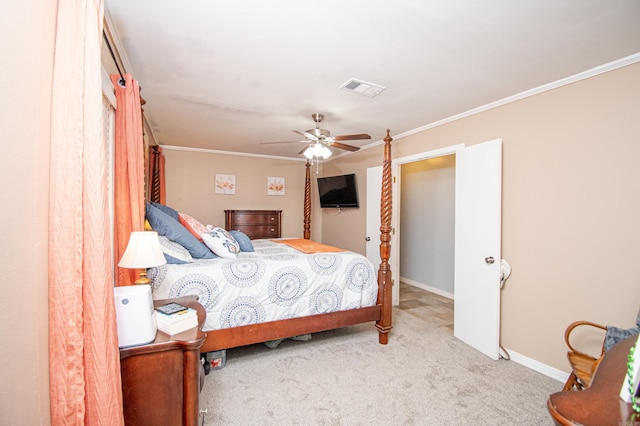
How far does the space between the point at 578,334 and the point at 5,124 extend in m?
3.42

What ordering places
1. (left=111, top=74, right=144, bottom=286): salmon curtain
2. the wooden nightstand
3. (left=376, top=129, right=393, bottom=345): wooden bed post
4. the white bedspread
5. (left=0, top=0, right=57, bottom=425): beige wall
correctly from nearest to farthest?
(left=0, top=0, right=57, bottom=425): beige wall
the wooden nightstand
(left=111, top=74, right=144, bottom=286): salmon curtain
the white bedspread
(left=376, top=129, right=393, bottom=345): wooden bed post

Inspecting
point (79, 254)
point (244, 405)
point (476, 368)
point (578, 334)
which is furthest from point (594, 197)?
point (79, 254)

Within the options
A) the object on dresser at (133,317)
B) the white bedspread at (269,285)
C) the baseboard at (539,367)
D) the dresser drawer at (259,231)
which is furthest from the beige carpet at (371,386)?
the dresser drawer at (259,231)

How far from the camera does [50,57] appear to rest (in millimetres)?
914

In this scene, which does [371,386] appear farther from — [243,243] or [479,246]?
[243,243]

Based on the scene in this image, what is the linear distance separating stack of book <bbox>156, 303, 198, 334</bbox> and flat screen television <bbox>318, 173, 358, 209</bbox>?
3.98 meters

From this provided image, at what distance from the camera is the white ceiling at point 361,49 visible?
1.59 m

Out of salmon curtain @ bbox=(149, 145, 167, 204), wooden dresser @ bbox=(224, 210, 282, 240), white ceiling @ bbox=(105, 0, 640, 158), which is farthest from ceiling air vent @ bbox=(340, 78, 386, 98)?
wooden dresser @ bbox=(224, 210, 282, 240)

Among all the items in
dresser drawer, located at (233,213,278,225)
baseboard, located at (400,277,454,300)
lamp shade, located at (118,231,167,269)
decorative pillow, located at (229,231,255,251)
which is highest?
dresser drawer, located at (233,213,278,225)

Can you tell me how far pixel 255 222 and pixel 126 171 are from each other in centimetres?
370

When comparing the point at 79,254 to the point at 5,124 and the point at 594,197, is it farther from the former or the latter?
the point at 594,197

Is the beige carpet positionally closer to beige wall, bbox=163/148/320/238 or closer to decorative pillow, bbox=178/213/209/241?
decorative pillow, bbox=178/213/209/241

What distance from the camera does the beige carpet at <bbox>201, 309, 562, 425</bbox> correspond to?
1921 millimetres

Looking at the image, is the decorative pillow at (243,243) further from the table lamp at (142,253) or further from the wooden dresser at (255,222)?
the wooden dresser at (255,222)
